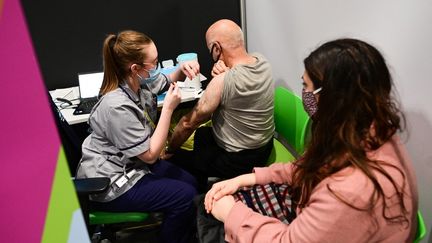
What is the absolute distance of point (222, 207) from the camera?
1.28 m

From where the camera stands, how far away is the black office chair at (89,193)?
143 centimetres

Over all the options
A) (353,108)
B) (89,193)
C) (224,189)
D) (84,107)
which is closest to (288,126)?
(224,189)

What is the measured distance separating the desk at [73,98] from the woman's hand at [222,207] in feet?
3.22

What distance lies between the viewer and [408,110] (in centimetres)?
143

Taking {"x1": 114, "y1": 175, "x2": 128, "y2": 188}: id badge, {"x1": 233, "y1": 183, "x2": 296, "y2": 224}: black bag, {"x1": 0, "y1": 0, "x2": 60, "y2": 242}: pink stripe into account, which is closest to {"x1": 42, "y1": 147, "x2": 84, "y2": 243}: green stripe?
{"x1": 0, "y1": 0, "x2": 60, "y2": 242}: pink stripe

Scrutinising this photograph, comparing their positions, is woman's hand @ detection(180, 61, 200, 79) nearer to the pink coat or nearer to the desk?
the desk

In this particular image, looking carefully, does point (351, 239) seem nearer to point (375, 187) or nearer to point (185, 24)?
point (375, 187)

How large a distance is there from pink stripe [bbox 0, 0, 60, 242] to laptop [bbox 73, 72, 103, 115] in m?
1.52

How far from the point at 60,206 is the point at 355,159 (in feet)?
Answer: 2.36

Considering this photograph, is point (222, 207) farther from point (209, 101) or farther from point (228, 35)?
point (228, 35)

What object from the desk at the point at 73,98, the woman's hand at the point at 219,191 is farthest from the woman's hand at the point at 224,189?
the desk at the point at 73,98

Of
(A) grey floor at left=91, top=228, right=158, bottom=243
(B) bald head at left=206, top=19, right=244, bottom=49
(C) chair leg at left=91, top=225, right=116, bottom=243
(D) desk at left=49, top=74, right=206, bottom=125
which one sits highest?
(B) bald head at left=206, top=19, right=244, bottom=49

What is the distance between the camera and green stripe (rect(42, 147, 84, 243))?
0.69 meters

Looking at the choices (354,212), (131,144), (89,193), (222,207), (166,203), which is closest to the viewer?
(354,212)
